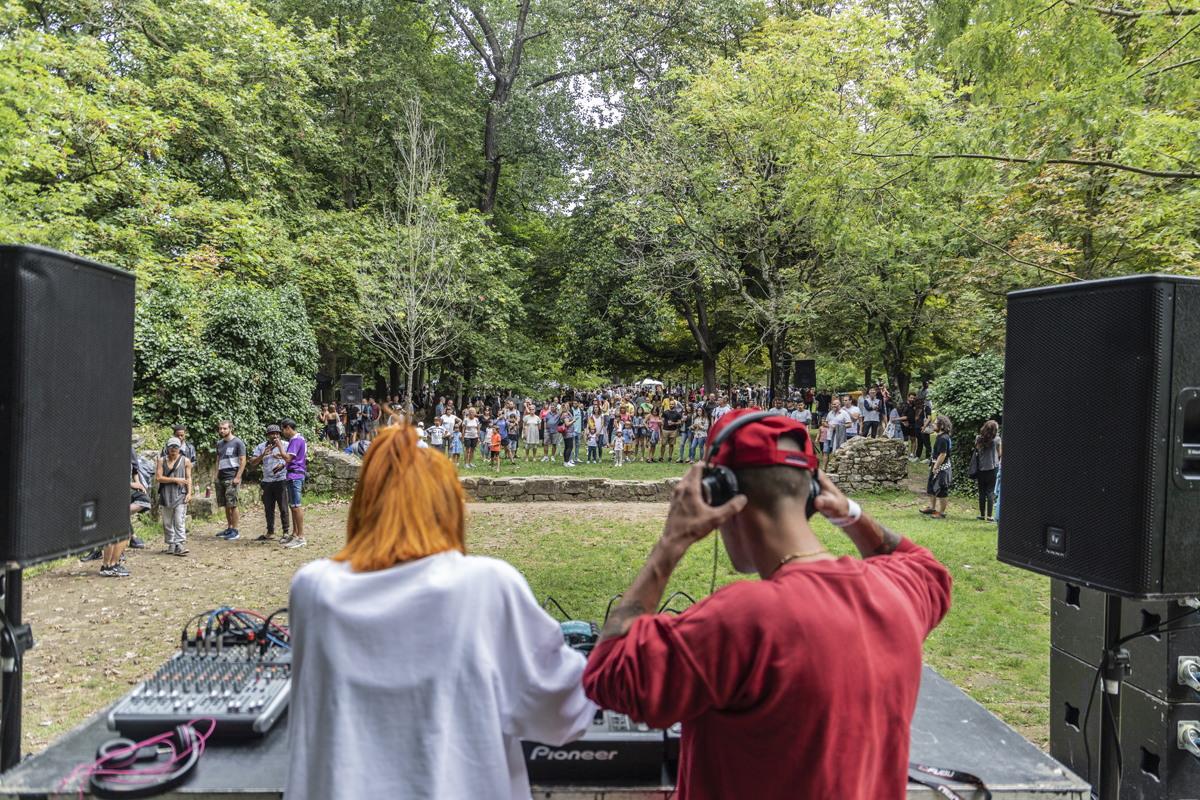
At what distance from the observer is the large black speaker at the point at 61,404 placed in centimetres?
213

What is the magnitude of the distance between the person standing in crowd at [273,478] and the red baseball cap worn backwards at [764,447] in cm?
960

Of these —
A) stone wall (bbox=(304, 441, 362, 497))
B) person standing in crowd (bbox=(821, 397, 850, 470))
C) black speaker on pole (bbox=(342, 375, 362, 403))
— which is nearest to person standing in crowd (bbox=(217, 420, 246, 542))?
stone wall (bbox=(304, 441, 362, 497))

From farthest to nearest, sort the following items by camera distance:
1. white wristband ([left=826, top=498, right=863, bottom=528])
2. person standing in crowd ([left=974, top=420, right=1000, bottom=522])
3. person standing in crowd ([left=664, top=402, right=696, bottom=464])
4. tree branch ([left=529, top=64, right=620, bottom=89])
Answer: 1. tree branch ([left=529, top=64, right=620, bottom=89])
2. person standing in crowd ([left=664, top=402, right=696, bottom=464])
3. person standing in crowd ([left=974, top=420, right=1000, bottom=522])
4. white wristband ([left=826, top=498, right=863, bottom=528])

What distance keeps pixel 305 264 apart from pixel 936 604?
18.0 meters

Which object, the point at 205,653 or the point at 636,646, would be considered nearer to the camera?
the point at 636,646

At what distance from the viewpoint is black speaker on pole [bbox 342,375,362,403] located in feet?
66.6

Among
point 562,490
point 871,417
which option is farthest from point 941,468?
point 871,417

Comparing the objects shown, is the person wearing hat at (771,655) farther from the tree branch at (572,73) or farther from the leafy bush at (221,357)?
the tree branch at (572,73)

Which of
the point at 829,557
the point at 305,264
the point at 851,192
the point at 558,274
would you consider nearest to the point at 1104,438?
the point at 829,557

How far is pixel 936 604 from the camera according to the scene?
1.69m

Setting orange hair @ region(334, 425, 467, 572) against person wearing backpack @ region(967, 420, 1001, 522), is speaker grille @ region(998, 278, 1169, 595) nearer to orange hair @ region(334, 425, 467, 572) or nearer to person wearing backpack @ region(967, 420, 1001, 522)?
orange hair @ region(334, 425, 467, 572)

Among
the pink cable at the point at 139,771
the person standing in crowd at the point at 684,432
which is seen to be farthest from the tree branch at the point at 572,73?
the pink cable at the point at 139,771

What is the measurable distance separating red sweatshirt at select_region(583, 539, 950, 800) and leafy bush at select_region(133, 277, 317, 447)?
523 inches

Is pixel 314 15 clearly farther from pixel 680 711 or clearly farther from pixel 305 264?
pixel 680 711
